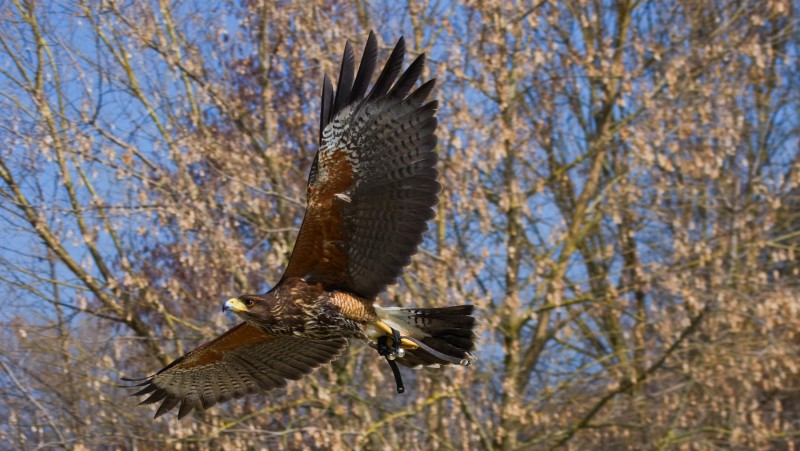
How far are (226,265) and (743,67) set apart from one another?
6108 mm

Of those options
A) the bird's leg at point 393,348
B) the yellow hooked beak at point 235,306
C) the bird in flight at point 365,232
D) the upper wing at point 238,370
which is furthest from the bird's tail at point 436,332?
the yellow hooked beak at point 235,306

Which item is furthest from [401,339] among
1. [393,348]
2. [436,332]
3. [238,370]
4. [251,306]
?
[238,370]

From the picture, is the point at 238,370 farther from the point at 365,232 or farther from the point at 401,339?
the point at 365,232

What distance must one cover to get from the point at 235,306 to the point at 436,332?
1.52 m

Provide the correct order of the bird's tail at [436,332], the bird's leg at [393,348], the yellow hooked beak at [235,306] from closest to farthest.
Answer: the yellow hooked beak at [235,306], the bird's leg at [393,348], the bird's tail at [436,332]

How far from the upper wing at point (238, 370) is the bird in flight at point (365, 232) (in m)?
0.08

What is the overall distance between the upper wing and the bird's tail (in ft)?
1.76

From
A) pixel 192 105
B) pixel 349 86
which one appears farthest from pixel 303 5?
pixel 349 86

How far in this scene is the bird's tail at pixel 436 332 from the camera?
24.4ft

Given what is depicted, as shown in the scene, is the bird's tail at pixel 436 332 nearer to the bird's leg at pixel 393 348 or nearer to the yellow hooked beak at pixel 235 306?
the bird's leg at pixel 393 348

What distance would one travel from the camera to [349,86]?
6.68m

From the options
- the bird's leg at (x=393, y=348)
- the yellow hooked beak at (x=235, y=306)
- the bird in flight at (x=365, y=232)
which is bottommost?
the bird's leg at (x=393, y=348)

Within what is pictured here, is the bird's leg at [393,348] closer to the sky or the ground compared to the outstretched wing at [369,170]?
closer to the ground

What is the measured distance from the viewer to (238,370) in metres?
8.03
